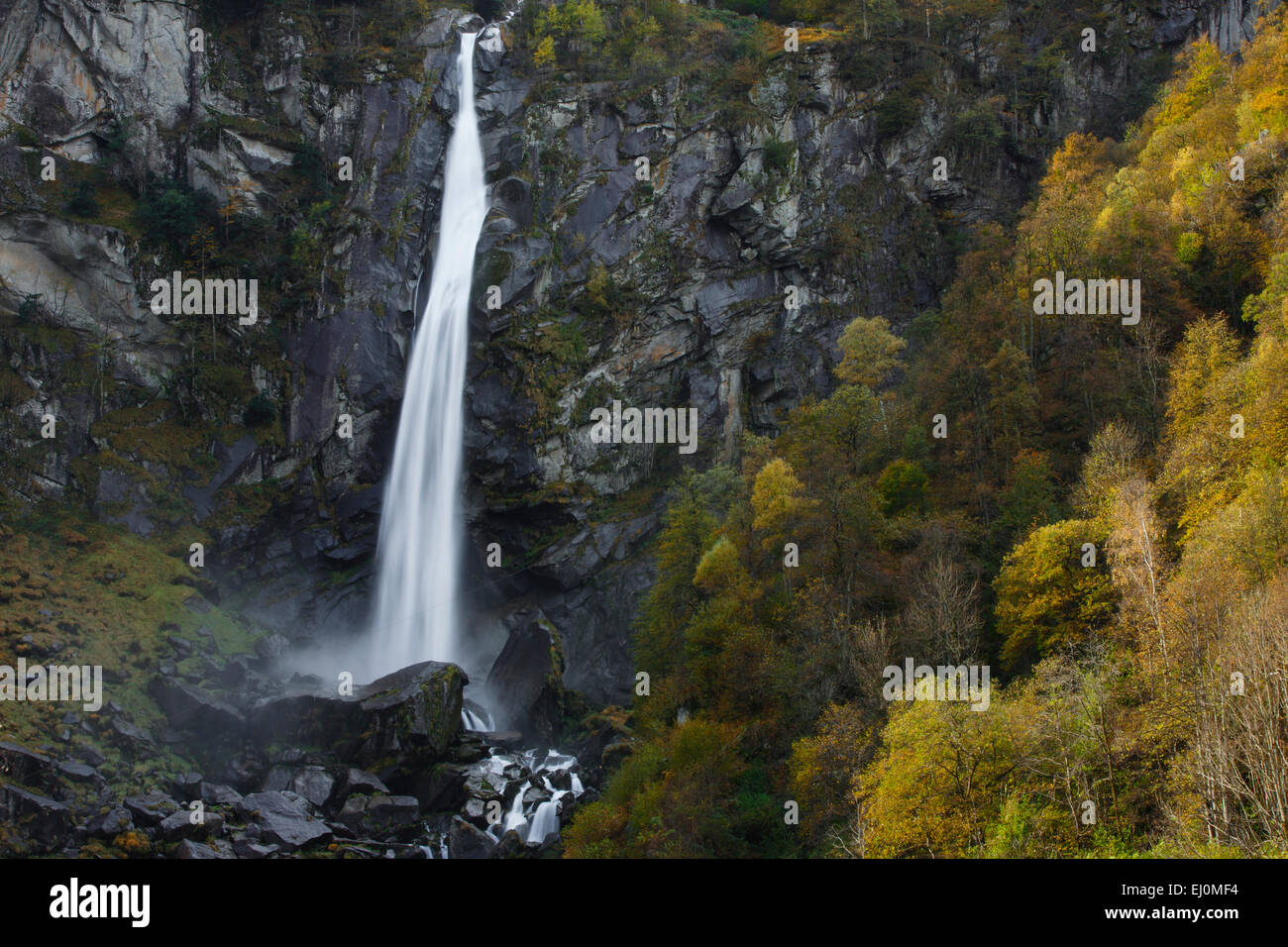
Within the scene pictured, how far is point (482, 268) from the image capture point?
5562cm

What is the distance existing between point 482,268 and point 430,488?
1408 cm

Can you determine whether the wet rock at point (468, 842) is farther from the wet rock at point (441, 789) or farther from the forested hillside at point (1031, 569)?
the forested hillside at point (1031, 569)

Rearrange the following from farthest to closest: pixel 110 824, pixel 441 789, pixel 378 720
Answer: pixel 378 720 < pixel 441 789 < pixel 110 824

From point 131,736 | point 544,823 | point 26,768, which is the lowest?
point 544,823

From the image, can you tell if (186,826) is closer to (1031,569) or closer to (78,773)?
(78,773)

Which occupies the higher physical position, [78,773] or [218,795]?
[78,773]

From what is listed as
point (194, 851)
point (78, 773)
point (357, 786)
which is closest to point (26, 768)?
point (78, 773)

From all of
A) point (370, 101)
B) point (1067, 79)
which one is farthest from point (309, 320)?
point (1067, 79)

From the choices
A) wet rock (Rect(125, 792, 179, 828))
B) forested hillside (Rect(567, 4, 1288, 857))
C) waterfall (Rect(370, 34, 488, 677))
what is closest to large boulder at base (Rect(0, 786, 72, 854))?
wet rock (Rect(125, 792, 179, 828))

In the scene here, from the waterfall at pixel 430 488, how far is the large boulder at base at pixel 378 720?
991 cm

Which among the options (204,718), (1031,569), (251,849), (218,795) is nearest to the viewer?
(1031,569)

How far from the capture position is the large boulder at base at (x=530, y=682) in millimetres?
44438

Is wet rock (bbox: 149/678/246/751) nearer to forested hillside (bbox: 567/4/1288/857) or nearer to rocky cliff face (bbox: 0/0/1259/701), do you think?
rocky cliff face (bbox: 0/0/1259/701)
